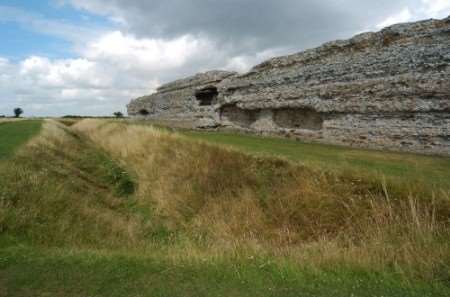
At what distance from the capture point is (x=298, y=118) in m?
16.6

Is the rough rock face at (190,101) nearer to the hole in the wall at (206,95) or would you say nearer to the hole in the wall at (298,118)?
the hole in the wall at (206,95)

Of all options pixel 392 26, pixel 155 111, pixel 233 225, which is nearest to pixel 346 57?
pixel 392 26

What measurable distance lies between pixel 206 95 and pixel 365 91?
49.1 ft

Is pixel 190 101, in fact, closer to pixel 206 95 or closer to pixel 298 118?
pixel 206 95

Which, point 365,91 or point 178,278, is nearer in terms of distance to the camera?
point 178,278

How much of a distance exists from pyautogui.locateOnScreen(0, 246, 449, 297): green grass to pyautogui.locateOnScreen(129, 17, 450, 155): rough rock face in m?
8.56

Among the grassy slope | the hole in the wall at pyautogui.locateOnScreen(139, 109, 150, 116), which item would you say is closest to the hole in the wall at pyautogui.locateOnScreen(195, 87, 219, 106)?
the hole in the wall at pyautogui.locateOnScreen(139, 109, 150, 116)

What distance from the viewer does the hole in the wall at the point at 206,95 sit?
979 inches

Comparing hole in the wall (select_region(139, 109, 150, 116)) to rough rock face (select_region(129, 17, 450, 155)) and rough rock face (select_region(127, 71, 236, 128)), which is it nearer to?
rough rock face (select_region(127, 71, 236, 128))

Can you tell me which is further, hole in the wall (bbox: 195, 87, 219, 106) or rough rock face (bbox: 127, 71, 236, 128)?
hole in the wall (bbox: 195, 87, 219, 106)

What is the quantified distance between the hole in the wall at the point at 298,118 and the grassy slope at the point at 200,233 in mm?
6846

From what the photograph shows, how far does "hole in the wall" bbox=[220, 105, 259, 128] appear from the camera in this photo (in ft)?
66.5

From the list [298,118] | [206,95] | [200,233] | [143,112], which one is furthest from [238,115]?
[143,112]

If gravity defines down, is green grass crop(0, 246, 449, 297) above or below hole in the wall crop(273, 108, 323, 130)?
below
